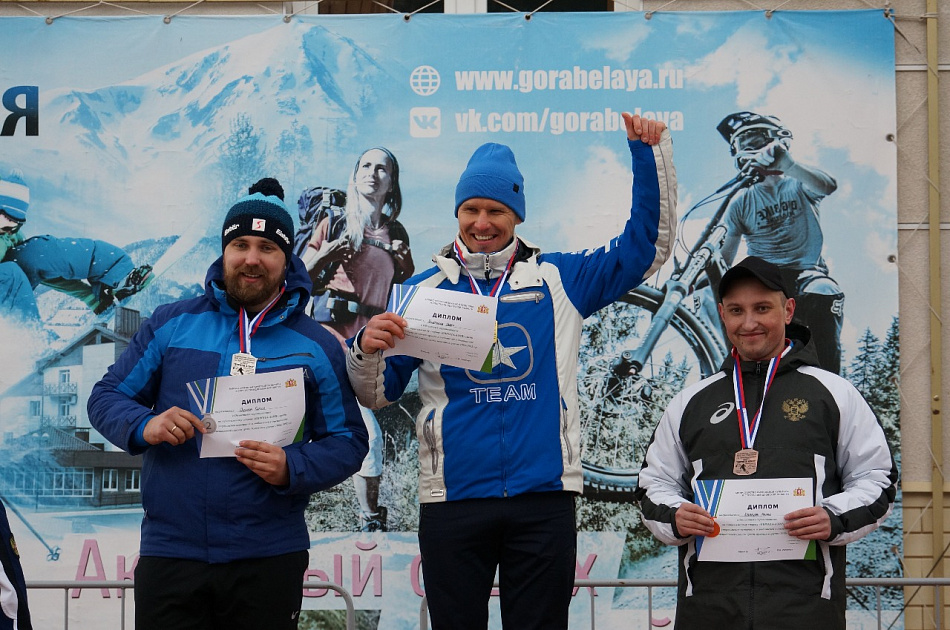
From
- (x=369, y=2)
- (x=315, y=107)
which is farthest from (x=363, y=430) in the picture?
(x=369, y=2)

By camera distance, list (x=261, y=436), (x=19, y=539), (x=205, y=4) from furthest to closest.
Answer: (x=205, y=4) < (x=19, y=539) < (x=261, y=436)

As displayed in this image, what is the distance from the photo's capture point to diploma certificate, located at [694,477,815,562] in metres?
2.71

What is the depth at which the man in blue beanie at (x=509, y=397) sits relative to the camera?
2.84 metres

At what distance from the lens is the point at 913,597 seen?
5176mm

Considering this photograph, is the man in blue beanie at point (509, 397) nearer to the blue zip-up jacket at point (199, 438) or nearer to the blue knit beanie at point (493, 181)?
the blue knit beanie at point (493, 181)

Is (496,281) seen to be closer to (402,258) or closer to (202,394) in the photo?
(202,394)

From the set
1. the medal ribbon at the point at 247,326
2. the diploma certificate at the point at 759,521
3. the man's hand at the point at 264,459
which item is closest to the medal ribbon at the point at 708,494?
the diploma certificate at the point at 759,521

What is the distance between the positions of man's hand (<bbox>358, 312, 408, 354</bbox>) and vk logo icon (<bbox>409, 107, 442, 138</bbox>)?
2.63 meters

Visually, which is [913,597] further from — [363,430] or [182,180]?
[182,180]

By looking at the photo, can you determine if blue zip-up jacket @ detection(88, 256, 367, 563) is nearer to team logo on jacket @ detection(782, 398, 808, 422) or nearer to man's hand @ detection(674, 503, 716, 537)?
man's hand @ detection(674, 503, 716, 537)

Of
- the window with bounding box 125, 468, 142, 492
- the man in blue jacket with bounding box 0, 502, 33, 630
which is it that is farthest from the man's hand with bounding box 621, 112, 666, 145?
the window with bounding box 125, 468, 142, 492

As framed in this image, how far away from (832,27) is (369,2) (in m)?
2.52

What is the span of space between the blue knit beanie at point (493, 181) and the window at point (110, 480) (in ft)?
9.83

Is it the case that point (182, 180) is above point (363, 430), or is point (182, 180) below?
above
